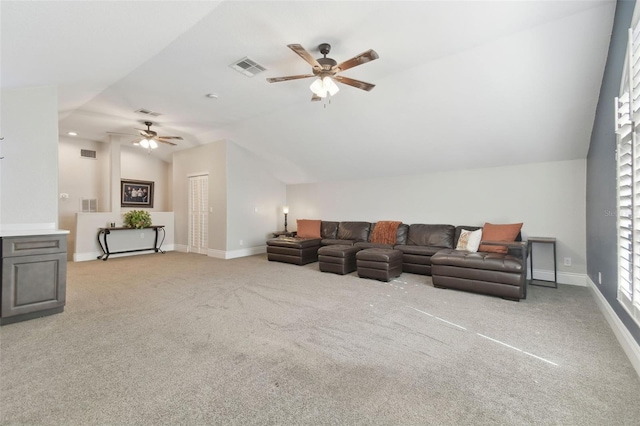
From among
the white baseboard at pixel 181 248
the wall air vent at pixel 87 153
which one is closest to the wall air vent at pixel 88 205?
the wall air vent at pixel 87 153

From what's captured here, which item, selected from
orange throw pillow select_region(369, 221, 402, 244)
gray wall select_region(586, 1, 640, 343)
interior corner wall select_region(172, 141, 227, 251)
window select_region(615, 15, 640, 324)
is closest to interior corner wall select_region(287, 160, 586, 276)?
orange throw pillow select_region(369, 221, 402, 244)

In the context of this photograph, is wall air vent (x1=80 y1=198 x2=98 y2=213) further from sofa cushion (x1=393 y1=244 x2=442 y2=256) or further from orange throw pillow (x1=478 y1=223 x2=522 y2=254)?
orange throw pillow (x1=478 y1=223 x2=522 y2=254)

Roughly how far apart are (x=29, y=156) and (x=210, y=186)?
3930mm

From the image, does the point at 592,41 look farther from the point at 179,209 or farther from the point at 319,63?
the point at 179,209

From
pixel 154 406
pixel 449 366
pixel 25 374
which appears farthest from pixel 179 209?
pixel 449 366

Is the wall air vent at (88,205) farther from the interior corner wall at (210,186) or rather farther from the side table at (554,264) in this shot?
the side table at (554,264)

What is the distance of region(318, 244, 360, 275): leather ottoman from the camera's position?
5191mm

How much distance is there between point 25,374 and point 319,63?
3.65m

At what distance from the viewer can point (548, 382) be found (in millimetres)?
1944

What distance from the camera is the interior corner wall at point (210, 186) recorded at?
697 centimetres

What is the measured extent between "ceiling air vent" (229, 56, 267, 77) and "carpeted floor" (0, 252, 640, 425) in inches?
117

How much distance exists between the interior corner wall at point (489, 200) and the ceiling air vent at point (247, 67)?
12.6 feet

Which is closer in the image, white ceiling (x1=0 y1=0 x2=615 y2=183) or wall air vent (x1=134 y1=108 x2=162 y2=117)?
white ceiling (x1=0 y1=0 x2=615 y2=183)

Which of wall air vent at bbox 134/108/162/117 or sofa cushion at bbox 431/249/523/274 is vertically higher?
wall air vent at bbox 134/108/162/117
